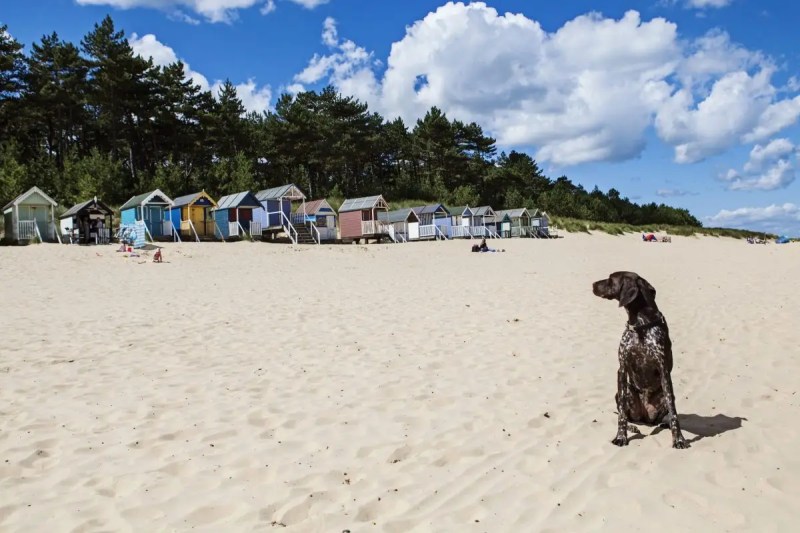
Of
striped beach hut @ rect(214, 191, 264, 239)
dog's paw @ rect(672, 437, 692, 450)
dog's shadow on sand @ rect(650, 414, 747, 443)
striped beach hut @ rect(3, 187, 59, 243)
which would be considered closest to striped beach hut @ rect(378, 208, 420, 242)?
striped beach hut @ rect(214, 191, 264, 239)

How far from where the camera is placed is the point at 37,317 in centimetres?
1165

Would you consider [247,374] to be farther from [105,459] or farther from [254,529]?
[254,529]

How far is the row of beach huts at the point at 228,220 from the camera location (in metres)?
33.9

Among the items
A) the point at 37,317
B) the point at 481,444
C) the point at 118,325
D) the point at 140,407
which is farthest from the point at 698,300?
the point at 37,317

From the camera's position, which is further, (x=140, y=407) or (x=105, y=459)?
(x=140, y=407)

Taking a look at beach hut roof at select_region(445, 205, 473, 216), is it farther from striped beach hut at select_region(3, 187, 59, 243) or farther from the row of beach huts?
striped beach hut at select_region(3, 187, 59, 243)

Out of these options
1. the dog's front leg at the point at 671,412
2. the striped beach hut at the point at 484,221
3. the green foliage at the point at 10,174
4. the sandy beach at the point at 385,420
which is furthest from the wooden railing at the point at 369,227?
the dog's front leg at the point at 671,412

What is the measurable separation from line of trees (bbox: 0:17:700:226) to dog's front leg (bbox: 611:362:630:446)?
48.2 meters

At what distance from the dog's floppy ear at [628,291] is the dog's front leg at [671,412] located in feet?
1.82

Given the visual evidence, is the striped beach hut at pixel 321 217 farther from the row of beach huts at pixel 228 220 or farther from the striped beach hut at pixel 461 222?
the striped beach hut at pixel 461 222

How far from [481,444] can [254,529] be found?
2183 mm

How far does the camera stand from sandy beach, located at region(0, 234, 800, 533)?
3666 millimetres

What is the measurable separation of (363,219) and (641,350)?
42550 mm

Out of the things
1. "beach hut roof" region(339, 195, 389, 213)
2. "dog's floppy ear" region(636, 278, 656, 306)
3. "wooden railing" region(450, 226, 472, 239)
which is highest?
"beach hut roof" region(339, 195, 389, 213)
